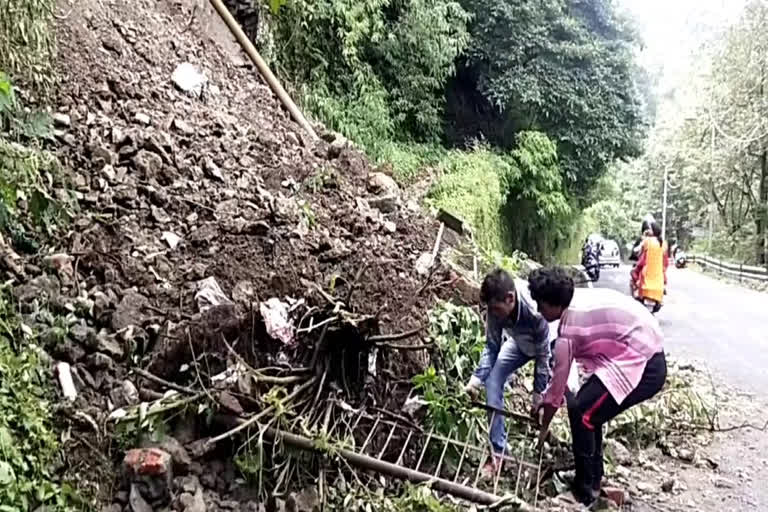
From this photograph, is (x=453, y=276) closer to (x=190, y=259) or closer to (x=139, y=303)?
(x=190, y=259)

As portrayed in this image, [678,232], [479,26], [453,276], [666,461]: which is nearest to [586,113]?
[479,26]

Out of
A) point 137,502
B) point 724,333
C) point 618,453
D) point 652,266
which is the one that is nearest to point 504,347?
point 618,453

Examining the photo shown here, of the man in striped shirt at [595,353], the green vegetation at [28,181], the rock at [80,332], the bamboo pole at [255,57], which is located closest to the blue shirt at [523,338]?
the man in striped shirt at [595,353]

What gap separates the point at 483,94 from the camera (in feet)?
41.1

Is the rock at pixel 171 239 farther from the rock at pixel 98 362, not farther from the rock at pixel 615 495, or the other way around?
the rock at pixel 615 495

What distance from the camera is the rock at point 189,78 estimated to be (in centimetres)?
668

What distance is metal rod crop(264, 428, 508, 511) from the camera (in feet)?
10.5

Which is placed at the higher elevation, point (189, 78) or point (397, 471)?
point (189, 78)

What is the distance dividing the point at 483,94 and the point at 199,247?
8934mm

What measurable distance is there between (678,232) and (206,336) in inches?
1691

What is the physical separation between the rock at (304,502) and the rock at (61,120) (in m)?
3.14

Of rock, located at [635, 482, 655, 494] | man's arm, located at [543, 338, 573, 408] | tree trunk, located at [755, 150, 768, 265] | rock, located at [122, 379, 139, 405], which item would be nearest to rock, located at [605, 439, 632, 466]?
rock, located at [635, 482, 655, 494]

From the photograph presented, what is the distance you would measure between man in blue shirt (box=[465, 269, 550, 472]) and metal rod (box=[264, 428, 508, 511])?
570mm

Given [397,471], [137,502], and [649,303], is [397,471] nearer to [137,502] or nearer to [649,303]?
[137,502]
